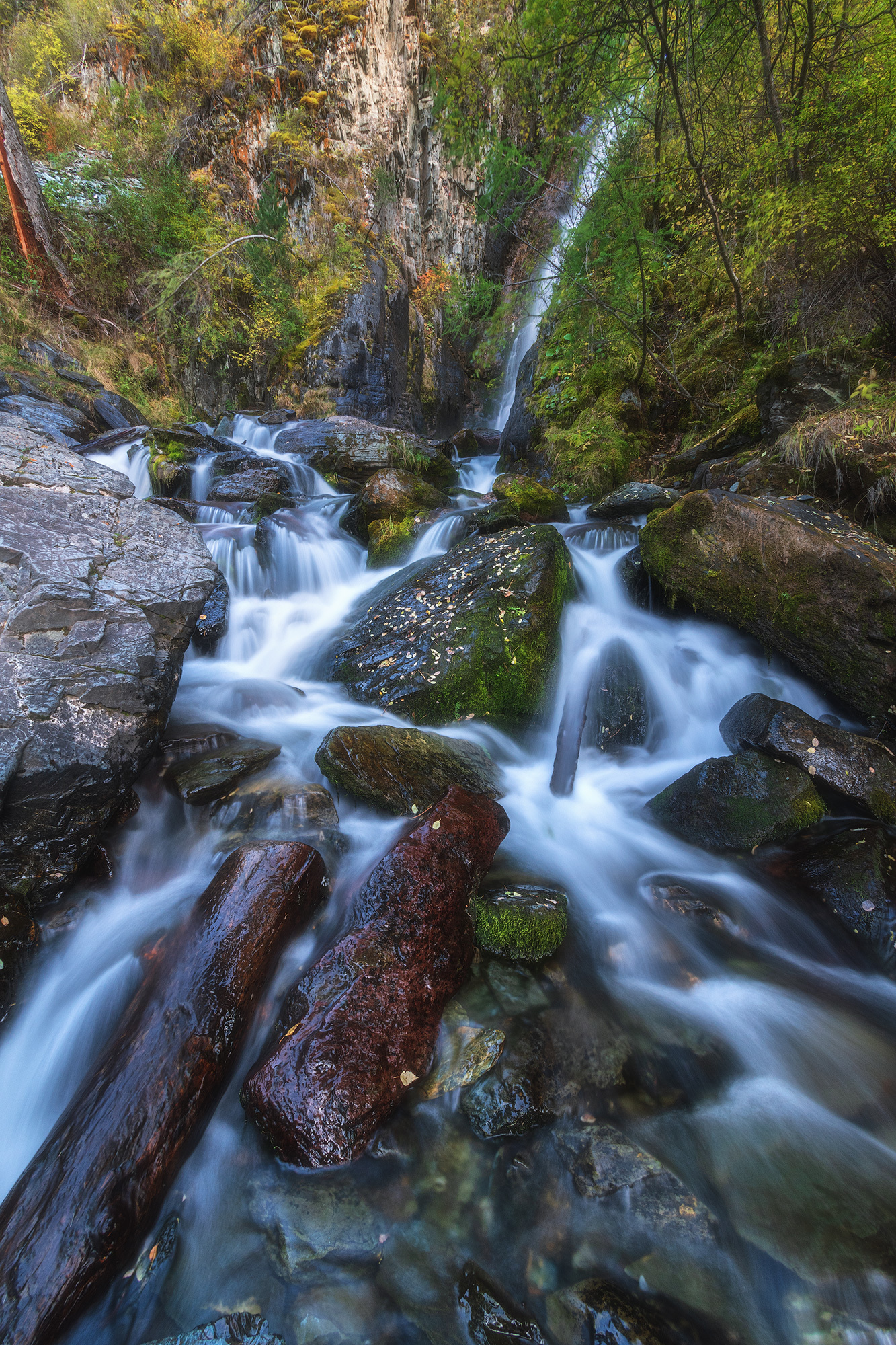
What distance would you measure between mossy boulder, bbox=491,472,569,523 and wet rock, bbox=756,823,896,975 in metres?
4.98

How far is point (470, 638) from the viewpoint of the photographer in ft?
15.3

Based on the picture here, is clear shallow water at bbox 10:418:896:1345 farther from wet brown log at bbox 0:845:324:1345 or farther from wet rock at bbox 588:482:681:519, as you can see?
wet rock at bbox 588:482:681:519

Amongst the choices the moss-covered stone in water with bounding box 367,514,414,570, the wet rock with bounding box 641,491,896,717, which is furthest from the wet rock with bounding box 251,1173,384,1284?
the moss-covered stone in water with bounding box 367,514,414,570

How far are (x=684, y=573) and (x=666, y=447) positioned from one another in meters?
4.66

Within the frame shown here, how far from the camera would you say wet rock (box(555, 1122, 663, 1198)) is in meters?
1.86

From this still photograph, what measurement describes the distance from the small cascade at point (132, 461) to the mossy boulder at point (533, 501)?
19.3ft

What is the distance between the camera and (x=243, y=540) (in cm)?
726

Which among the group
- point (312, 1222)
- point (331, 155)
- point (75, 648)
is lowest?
A: point (312, 1222)

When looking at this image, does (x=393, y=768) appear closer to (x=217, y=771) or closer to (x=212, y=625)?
(x=217, y=771)

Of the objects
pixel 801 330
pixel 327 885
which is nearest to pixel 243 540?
pixel 327 885

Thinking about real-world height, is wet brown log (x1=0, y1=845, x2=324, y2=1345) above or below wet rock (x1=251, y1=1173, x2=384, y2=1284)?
above

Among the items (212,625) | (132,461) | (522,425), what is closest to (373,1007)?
(212,625)

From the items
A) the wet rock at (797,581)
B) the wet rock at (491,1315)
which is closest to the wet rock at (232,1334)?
the wet rock at (491,1315)

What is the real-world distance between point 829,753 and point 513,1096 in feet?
9.62
